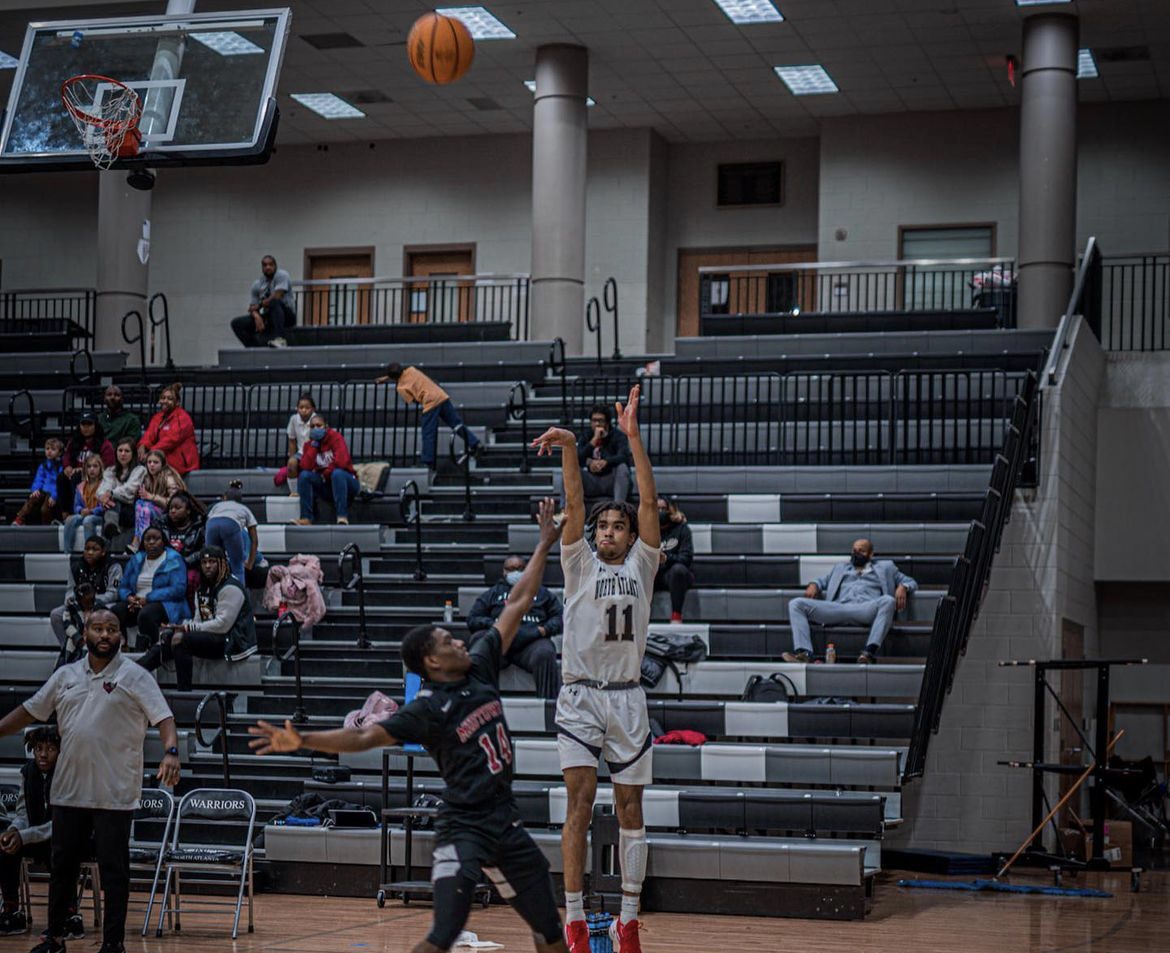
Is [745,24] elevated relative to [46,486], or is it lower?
elevated

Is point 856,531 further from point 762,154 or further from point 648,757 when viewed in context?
point 762,154

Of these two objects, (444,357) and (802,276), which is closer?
(444,357)

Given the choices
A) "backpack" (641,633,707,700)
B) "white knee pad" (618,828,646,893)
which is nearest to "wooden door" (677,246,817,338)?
"backpack" (641,633,707,700)

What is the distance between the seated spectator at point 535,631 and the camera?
11.9 metres

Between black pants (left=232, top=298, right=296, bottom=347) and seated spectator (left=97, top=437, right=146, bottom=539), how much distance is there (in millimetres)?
5422

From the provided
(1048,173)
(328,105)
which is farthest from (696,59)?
(328,105)

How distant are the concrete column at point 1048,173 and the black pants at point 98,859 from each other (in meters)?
13.1

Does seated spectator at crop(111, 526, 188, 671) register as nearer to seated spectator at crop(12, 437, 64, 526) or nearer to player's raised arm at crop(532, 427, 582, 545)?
seated spectator at crop(12, 437, 64, 526)

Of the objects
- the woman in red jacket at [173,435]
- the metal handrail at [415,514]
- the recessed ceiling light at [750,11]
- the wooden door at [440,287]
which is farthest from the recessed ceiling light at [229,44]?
the wooden door at [440,287]

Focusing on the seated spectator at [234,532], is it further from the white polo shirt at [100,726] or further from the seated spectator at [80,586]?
the white polo shirt at [100,726]

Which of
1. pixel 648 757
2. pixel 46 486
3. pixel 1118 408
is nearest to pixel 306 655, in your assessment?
pixel 46 486

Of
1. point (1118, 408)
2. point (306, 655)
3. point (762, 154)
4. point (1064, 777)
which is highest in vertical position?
point (762, 154)

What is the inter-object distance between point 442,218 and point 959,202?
25.0 feet

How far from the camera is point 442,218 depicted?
24.7m
